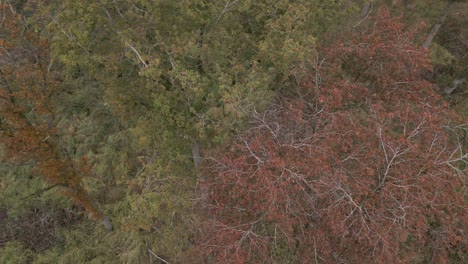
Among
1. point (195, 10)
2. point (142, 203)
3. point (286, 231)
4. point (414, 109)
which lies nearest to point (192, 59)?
point (195, 10)

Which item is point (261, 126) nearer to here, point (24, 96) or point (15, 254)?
point (24, 96)

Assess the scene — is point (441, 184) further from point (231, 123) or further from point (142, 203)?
point (142, 203)

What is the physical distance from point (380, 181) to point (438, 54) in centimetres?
1064

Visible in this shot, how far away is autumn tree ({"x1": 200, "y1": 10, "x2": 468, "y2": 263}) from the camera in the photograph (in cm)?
724

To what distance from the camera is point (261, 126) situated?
8.36 m

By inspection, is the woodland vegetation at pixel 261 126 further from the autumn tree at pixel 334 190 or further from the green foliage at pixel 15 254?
the green foliage at pixel 15 254

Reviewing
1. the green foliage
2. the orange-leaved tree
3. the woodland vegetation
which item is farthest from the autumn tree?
the green foliage

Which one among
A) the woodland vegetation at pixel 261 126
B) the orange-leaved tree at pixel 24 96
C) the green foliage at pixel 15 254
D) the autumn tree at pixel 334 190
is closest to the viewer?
the autumn tree at pixel 334 190

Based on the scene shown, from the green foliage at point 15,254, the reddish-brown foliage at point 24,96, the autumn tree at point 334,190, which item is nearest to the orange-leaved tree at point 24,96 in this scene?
the reddish-brown foliage at point 24,96

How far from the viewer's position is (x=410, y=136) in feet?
27.2

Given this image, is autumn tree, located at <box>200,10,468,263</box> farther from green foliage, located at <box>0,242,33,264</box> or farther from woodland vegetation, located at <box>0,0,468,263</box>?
green foliage, located at <box>0,242,33,264</box>

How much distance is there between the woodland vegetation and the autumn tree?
0.17 ft

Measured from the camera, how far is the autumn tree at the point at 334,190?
23.8 feet

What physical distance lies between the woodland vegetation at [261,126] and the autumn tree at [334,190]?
Answer: 0.05m
